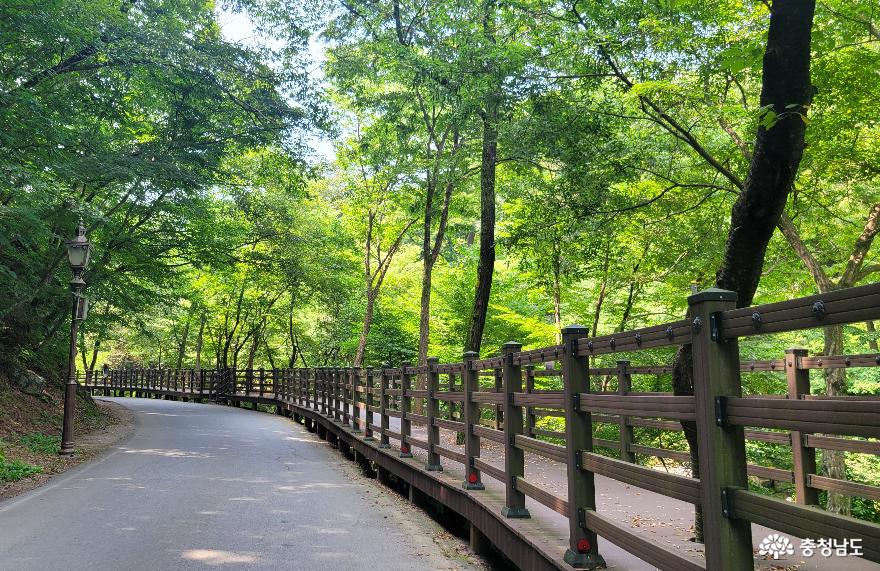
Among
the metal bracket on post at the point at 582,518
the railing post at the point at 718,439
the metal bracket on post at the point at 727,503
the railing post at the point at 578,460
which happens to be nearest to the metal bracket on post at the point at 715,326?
the railing post at the point at 718,439

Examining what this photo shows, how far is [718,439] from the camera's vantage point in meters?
2.46

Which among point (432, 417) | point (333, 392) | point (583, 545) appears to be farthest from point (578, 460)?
point (333, 392)

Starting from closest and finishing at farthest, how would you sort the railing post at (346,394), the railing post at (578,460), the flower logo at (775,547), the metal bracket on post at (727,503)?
1. the metal bracket on post at (727,503)
2. the railing post at (578,460)
3. the flower logo at (775,547)
4. the railing post at (346,394)

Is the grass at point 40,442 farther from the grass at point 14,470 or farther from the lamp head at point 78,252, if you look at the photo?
the lamp head at point 78,252

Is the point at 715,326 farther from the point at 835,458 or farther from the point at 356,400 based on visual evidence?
the point at 356,400

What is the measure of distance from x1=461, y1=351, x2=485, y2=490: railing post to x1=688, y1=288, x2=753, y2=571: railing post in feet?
12.2

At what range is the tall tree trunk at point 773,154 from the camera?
4445 mm

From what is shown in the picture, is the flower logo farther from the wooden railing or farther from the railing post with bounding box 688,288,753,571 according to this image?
the railing post with bounding box 688,288,753,571

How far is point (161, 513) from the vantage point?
6945 mm

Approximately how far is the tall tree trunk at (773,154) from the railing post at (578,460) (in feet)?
3.48

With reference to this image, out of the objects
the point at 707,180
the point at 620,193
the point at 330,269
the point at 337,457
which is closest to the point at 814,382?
the point at 707,180

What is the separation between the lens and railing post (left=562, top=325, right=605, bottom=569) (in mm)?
3662

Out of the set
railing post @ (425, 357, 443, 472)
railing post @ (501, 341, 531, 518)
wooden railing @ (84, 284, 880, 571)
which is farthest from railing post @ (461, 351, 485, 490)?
railing post @ (425, 357, 443, 472)

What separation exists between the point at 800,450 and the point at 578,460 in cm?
269
